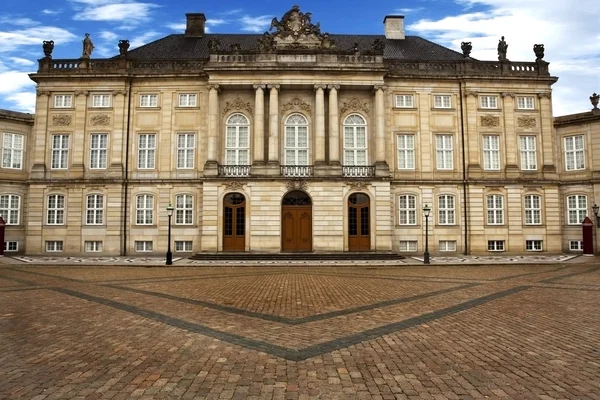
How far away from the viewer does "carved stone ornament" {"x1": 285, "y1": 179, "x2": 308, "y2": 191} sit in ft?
107

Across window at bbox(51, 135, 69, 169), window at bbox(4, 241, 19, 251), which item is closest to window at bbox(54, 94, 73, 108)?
window at bbox(51, 135, 69, 169)

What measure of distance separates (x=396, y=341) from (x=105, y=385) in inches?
202

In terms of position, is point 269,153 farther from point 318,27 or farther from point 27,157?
point 27,157

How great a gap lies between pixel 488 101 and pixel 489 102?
121mm

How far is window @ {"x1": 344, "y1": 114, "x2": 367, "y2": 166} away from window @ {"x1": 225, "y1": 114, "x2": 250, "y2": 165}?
8.20 meters

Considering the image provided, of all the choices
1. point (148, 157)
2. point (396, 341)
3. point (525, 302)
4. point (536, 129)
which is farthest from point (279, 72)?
point (396, 341)

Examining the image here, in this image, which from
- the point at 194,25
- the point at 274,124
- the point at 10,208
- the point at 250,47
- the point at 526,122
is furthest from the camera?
the point at 194,25

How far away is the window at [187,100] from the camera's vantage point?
3541cm

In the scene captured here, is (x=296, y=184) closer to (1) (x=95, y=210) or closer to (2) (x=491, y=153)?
(1) (x=95, y=210)

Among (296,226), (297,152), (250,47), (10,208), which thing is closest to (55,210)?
(10,208)

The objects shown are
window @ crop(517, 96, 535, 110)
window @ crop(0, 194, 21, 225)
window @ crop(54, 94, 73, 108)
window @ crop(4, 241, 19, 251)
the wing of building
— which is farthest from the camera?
window @ crop(517, 96, 535, 110)

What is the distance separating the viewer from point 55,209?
34.3 m

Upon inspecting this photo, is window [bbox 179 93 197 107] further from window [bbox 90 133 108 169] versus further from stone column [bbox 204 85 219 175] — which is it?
window [bbox 90 133 108 169]

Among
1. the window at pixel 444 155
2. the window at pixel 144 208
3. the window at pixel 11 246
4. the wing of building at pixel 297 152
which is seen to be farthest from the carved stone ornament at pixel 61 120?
the window at pixel 444 155
